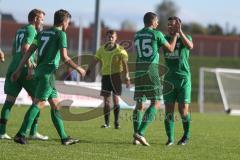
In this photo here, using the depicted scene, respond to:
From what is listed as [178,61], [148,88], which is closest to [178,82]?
[178,61]

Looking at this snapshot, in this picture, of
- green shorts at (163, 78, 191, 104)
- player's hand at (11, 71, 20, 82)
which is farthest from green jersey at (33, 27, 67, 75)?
green shorts at (163, 78, 191, 104)

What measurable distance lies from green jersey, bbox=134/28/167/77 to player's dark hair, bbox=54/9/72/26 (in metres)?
1.49

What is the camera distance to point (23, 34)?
11164mm

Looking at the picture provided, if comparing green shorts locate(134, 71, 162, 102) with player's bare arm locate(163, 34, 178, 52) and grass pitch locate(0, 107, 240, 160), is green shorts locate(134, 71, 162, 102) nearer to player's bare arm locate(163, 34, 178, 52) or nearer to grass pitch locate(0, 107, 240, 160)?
player's bare arm locate(163, 34, 178, 52)

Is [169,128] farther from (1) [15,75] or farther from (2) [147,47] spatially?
(1) [15,75]

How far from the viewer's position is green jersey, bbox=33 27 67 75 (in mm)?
10273

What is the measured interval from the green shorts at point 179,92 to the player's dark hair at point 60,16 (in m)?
2.38

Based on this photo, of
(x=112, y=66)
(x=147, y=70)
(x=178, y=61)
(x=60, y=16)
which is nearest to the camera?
(x=60, y=16)

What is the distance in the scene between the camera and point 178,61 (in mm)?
11523

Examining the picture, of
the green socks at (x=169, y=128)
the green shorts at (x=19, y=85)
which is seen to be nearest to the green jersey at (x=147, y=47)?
the green socks at (x=169, y=128)

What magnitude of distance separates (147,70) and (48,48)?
1.87 metres

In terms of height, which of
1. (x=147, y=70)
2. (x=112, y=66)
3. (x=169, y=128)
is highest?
(x=147, y=70)

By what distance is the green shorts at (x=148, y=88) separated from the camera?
36.9 ft

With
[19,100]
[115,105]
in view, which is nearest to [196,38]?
[19,100]
